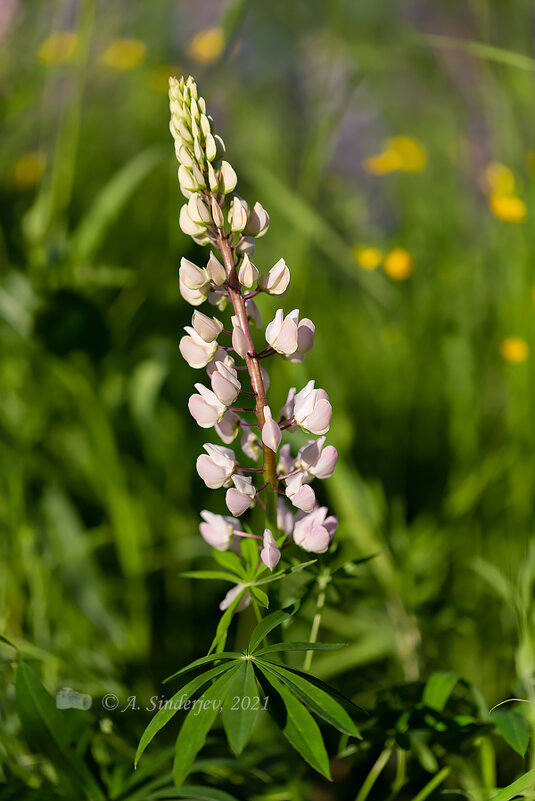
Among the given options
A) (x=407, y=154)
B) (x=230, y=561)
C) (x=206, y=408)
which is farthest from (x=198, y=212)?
(x=407, y=154)

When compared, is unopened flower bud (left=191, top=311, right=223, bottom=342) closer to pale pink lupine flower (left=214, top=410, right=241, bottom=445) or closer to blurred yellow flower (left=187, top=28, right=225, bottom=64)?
pale pink lupine flower (left=214, top=410, right=241, bottom=445)

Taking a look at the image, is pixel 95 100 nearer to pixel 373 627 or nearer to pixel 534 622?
pixel 373 627

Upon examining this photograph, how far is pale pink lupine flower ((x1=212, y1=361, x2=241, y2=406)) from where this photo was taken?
0.81 m

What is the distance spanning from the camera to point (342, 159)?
362cm

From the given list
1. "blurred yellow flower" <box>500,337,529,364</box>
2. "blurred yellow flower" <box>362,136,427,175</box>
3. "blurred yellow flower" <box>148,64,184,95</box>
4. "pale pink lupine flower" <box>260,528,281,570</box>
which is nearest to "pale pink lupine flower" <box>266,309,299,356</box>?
"pale pink lupine flower" <box>260,528,281,570</box>

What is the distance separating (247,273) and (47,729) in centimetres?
66

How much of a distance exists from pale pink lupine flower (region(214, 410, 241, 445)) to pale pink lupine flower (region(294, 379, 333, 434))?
0.29 ft

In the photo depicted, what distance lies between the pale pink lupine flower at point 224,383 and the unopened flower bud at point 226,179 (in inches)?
8.7

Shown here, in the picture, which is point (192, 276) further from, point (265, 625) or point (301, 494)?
point (265, 625)

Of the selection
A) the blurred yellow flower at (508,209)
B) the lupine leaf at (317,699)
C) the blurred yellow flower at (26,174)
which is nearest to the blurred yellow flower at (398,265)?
the blurred yellow flower at (508,209)

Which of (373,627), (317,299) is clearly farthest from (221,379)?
(317,299)

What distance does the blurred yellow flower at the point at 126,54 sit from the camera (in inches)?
98.7

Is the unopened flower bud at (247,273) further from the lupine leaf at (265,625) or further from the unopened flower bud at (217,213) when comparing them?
the lupine leaf at (265,625)

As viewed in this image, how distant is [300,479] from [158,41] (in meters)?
2.43
